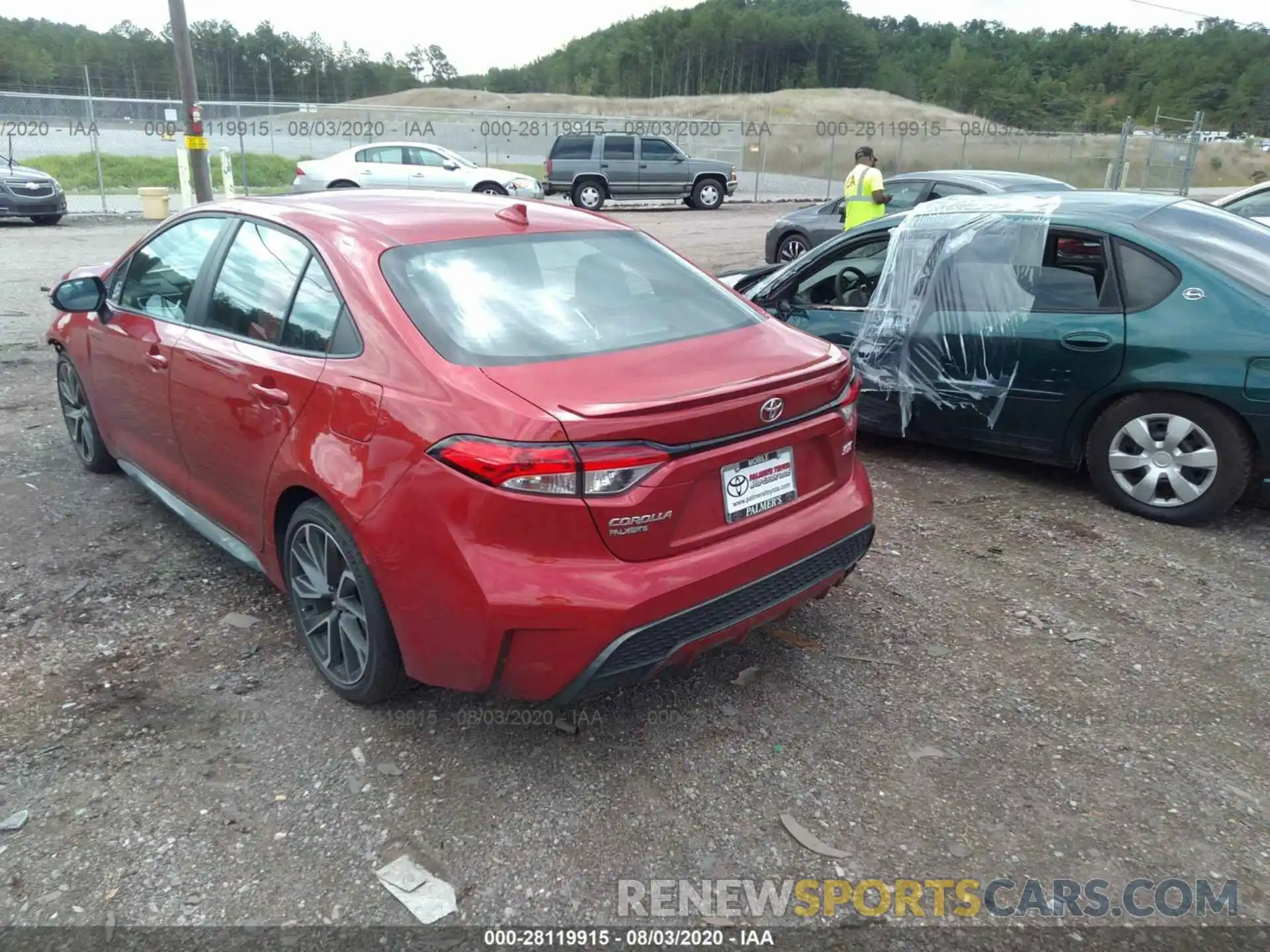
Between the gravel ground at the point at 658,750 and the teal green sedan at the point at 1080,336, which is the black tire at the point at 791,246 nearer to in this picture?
the teal green sedan at the point at 1080,336

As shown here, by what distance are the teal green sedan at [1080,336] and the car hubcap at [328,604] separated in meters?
3.42

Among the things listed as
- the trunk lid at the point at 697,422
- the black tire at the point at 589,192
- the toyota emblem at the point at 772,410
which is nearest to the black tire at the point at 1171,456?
the trunk lid at the point at 697,422

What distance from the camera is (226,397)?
3385 millimetres

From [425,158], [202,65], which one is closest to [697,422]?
[425,158]

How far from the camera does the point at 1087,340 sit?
463 centimetres

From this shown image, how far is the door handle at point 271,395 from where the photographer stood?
307 centimetres

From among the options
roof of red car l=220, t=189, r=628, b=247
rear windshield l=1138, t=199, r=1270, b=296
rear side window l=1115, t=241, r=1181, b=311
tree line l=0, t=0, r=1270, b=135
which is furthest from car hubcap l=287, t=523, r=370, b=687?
tree line l=0, t=0, r=1270, b=135

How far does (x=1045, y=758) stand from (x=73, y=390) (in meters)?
5.05

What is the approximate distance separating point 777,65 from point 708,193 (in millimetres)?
104300

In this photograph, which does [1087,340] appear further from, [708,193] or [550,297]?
[708,193]

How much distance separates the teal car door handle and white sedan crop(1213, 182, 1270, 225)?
6.15m

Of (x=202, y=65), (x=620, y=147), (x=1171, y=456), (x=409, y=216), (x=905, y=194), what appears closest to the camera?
(x=409, y=216)

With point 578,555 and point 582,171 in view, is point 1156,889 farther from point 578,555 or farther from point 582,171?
point 582,171

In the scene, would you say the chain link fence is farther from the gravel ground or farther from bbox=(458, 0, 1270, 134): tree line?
bbox=(458, 0, 1270, 134): tree line
